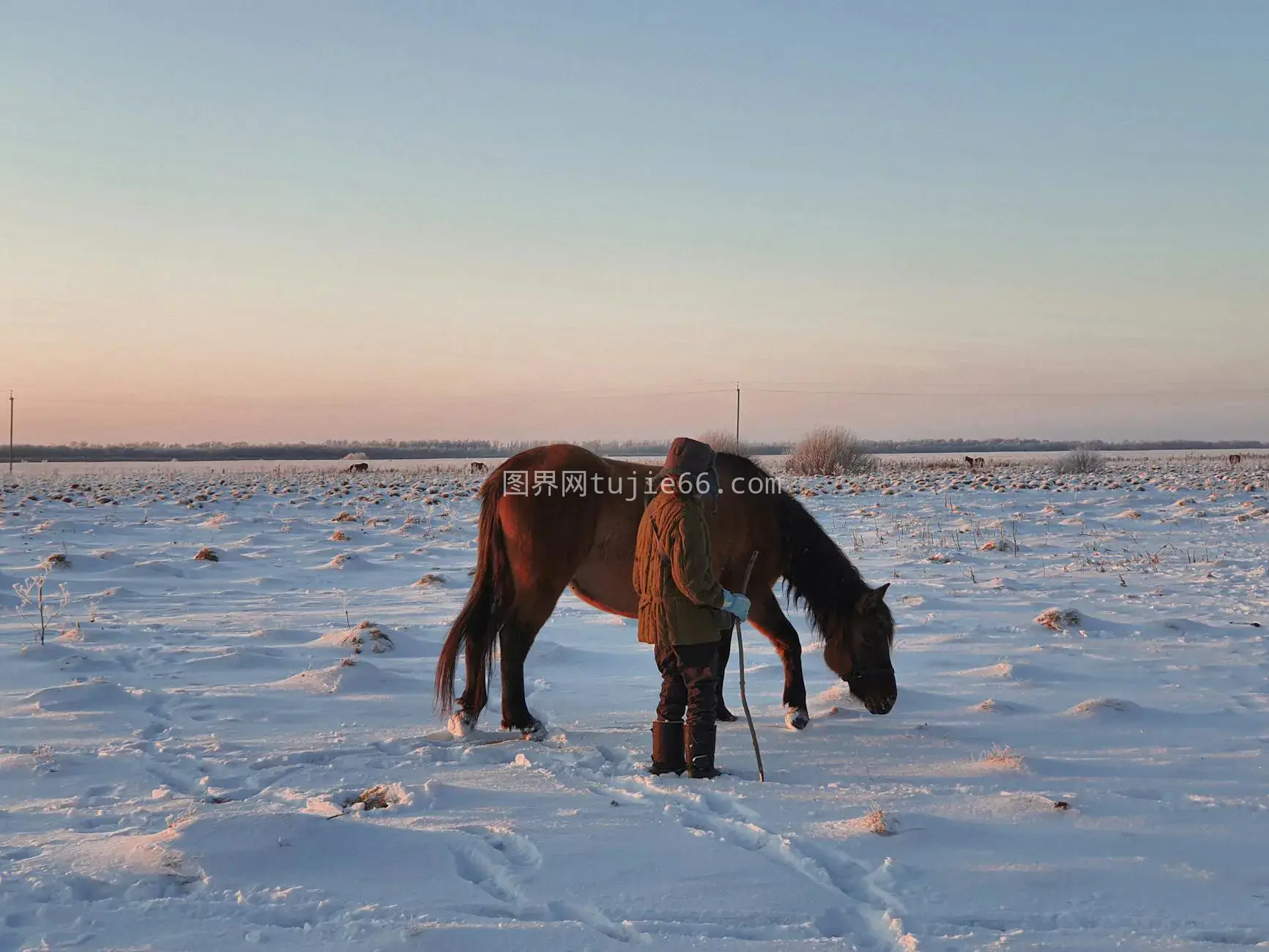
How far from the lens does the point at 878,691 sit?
5.59 metres

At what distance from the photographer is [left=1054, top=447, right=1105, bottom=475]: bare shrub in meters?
31.8

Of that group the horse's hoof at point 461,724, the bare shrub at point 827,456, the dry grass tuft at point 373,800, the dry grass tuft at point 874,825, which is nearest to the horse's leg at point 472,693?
the horse's hoof at point 461,724

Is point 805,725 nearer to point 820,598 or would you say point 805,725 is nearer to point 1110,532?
point 820,598

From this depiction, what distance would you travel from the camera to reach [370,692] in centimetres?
602

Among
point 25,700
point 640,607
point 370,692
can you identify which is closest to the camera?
point 640,607

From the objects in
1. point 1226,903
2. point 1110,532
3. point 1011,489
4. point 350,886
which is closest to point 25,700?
point 350,886

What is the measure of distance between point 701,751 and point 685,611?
681mm

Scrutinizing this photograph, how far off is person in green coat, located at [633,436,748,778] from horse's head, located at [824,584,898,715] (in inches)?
52.1

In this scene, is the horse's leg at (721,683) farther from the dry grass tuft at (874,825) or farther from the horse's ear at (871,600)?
the dry grass tuft at (874,825)

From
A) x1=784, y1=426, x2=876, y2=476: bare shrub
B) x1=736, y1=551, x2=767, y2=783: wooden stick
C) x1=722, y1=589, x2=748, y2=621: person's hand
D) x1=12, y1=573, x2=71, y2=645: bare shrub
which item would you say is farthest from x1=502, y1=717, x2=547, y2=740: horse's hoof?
x1=784, y1=426, x2=876, y2=476: bare shrub

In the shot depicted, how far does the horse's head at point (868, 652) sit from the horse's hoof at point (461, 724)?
7.46 ft

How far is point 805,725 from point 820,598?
96 centimetres

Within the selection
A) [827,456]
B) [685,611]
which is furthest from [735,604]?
[827,456]

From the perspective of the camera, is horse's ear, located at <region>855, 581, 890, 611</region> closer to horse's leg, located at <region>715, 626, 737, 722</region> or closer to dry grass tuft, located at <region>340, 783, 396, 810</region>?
horse's leg, located at <region>715, 626, 737, 722</region>
